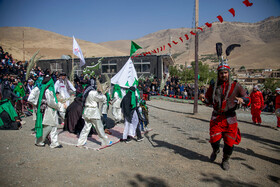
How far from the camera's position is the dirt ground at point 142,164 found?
3.70 m

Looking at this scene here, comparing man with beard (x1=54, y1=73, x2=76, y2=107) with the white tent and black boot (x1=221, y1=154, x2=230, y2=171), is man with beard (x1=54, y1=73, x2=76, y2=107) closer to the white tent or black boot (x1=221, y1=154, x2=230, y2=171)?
the white tent

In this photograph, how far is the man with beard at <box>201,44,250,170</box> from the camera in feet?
13.5

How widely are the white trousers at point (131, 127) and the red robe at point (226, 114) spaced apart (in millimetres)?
2398

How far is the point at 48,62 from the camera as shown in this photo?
27469 mm

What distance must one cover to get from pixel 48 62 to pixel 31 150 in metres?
24.9

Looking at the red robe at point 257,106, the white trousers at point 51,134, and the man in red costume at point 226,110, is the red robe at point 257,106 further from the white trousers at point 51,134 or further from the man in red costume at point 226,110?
the white trousers at point 51,134

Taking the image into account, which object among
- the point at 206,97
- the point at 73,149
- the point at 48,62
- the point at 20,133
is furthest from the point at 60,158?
the point at 48,62

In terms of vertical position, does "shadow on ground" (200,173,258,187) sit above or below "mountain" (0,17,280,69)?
below

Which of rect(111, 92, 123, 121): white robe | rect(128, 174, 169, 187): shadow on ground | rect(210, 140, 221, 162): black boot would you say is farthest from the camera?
rect(111, 92, 123, 121): white robe

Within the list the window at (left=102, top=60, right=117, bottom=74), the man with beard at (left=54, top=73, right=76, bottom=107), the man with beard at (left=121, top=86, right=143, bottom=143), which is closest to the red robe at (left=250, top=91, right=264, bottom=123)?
the man with beard at (left=121, top=86, right=143, bottom=143)

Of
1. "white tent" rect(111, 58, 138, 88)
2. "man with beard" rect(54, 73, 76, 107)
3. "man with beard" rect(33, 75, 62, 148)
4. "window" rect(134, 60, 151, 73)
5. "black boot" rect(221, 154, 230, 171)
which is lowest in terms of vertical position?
"black boot" rect(221, 154, 230, 171)

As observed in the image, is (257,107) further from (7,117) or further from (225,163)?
(7,117)

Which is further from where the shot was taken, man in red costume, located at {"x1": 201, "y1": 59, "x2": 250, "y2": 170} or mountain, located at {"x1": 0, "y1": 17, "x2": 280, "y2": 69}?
mountain, located at {"x1": 0, "y1": 17, "x2": 280, "y2": 69}

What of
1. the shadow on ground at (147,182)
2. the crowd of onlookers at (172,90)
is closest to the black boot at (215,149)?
the shadow on ground at (147,182)
